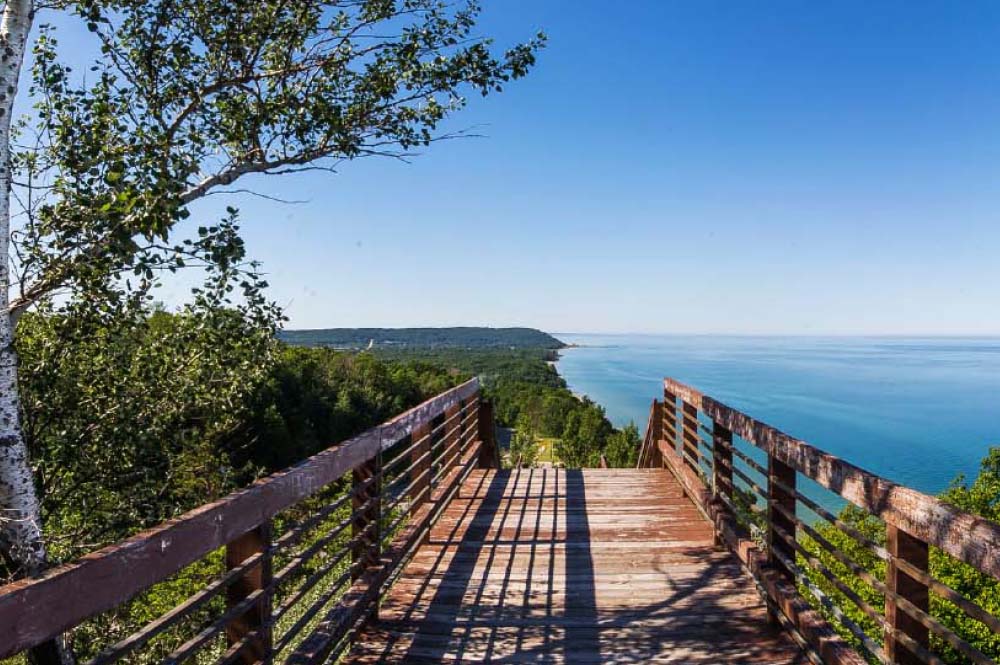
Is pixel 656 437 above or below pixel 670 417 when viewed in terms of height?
below

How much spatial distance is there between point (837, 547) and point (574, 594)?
150cm

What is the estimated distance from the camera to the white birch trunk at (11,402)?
304 centimetres

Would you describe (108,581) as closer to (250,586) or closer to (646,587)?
(250,586)

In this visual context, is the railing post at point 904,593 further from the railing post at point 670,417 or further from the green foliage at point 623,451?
the green foliage at point 623,451

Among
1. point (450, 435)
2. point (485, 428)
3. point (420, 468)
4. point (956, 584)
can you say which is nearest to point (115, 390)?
point (420, 468)

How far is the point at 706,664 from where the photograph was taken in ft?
9.25

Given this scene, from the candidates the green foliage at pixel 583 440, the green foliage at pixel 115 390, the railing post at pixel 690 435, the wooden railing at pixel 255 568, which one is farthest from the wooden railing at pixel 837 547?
the green foliage at pixel 583 440

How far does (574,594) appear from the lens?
368 centimetres

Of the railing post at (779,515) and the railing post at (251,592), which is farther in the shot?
the railing post at (779,515)

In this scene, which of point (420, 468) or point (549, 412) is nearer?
point (420, 468)

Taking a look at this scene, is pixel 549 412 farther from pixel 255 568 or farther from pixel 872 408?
pixel 255 568

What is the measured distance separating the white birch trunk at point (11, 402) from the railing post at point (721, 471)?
13.3 ft

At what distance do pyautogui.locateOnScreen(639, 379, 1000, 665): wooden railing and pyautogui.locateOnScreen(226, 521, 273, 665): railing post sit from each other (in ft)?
6.48

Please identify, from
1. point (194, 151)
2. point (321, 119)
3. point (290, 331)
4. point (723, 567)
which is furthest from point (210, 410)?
point (723, 567)
